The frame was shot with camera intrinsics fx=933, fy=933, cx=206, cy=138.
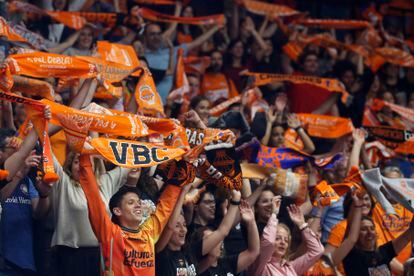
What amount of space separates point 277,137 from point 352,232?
1633 millimetres

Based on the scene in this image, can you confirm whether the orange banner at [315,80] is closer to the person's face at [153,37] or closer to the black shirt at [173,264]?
the person's face at [153,37]

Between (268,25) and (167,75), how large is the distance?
2391 millimetres

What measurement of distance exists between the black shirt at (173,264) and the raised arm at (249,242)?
0.49 meters

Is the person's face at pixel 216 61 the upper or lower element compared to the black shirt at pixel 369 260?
upper

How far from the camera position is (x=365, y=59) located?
38.5ft

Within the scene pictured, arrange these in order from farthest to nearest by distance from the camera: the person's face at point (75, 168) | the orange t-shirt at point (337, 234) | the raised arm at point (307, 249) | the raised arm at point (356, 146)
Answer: the raised arm at point (356, 146) → the orange t-shirt at point (337, 234) → the raised arm at point (307, 249) → the person's face at point (75, 168)

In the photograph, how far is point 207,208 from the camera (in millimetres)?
7352

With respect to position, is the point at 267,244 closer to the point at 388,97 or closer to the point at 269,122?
the point at 269,122

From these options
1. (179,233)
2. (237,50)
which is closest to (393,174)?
(237,50)

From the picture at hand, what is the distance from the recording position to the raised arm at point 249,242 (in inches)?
281

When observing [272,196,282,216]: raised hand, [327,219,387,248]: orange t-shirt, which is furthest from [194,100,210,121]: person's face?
[327,219,387,248]: orange t-shirt

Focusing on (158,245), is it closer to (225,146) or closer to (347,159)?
(225,146)

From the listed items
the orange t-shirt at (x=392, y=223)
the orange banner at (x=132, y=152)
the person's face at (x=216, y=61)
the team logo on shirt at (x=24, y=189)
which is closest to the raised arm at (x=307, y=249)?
the orange t-shirt at (x=392, y=223)

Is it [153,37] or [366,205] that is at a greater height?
[153,37]
